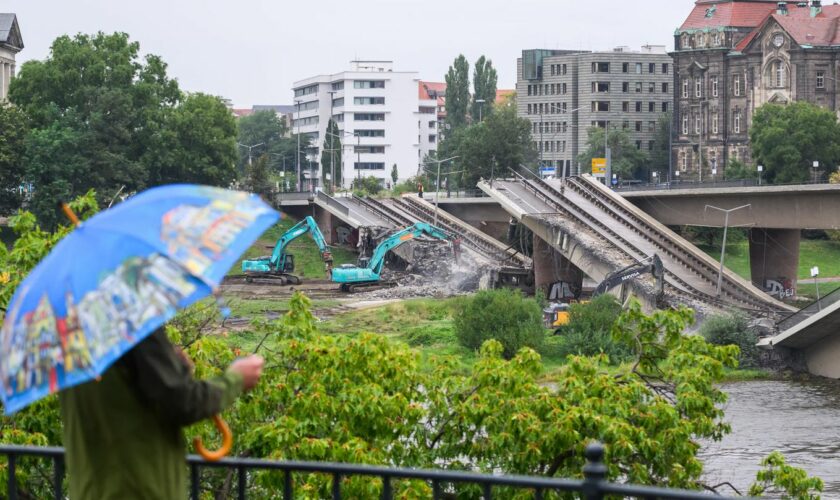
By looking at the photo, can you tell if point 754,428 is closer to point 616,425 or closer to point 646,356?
point 646,356

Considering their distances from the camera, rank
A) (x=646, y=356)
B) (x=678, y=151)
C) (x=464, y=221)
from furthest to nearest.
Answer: (x=678, y=151) < (x=464, y=221) < (x=646, y=356)

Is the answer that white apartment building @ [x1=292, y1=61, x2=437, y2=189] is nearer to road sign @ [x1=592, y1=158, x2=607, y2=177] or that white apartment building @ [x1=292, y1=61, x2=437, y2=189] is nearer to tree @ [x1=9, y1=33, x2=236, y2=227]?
road sign @ [x1=592, y1=158, x2=607, y2=177]

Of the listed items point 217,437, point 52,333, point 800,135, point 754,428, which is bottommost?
point 754,428

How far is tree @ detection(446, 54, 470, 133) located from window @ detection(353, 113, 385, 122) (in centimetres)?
2099

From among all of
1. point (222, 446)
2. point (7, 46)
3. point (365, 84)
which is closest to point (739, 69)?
point (365, 84)

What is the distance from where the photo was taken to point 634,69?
158 metres

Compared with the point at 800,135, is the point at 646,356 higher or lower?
lower

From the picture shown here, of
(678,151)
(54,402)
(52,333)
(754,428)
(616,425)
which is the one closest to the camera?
(52,333)

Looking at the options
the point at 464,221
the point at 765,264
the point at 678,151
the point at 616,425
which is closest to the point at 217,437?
the point at 616,425

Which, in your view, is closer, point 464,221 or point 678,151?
point 464,221

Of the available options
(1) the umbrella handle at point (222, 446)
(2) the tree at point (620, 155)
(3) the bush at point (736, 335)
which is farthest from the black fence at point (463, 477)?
(2) the tree at point (620, 155)

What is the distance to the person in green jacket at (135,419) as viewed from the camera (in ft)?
18.0

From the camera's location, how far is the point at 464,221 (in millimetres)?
96938

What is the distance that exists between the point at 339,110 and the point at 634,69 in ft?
139
